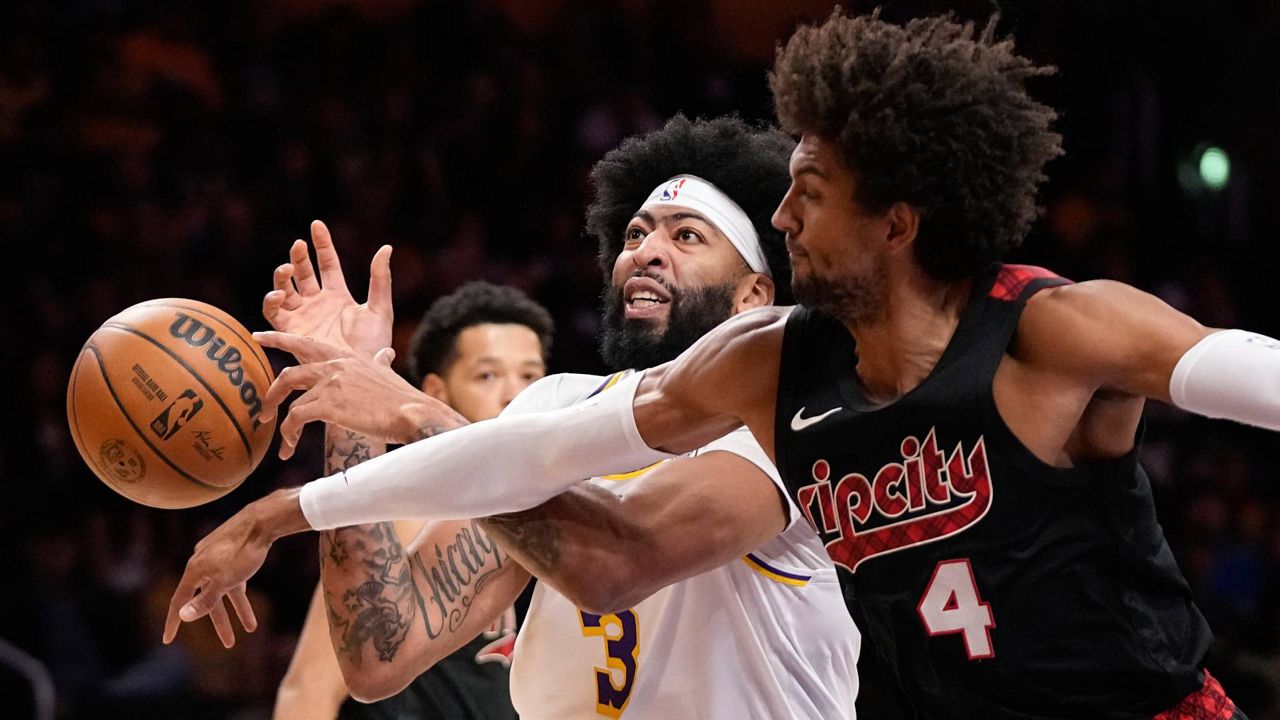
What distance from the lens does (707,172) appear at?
4.05m

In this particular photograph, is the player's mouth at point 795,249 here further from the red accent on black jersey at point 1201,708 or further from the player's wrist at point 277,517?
the player's wrist at point 277,517

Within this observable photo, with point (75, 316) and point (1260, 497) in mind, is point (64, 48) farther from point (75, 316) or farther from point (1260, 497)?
point (1260, 497)

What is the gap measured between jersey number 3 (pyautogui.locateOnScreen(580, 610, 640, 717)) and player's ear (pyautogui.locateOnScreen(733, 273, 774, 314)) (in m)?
0.91

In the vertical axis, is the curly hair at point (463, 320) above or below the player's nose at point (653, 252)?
below

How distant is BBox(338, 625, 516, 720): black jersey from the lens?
4.50m

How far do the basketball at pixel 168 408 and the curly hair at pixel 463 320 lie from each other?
2145 mm

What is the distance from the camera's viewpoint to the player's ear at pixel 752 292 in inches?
151

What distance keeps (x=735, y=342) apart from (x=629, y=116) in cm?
606

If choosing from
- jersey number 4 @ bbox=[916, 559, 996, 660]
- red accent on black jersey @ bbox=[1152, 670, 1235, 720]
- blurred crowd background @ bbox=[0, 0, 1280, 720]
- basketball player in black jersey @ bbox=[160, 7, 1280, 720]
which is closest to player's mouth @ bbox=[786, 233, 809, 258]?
basketball player in black jersey @ bbox=[160, 7, 1280, 720]

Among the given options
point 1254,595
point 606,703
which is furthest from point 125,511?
point 1254,595

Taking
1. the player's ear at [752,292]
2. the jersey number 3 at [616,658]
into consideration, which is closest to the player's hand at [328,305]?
the jersey number 3 at [616,658]

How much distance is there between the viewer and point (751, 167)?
4035mm

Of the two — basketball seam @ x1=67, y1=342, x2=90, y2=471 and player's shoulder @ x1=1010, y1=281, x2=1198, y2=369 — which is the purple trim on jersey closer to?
player's shoulder @ x1=1010, y1=281, x2=1198, y2=369

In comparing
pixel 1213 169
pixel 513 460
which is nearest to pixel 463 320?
pixel 513 460
